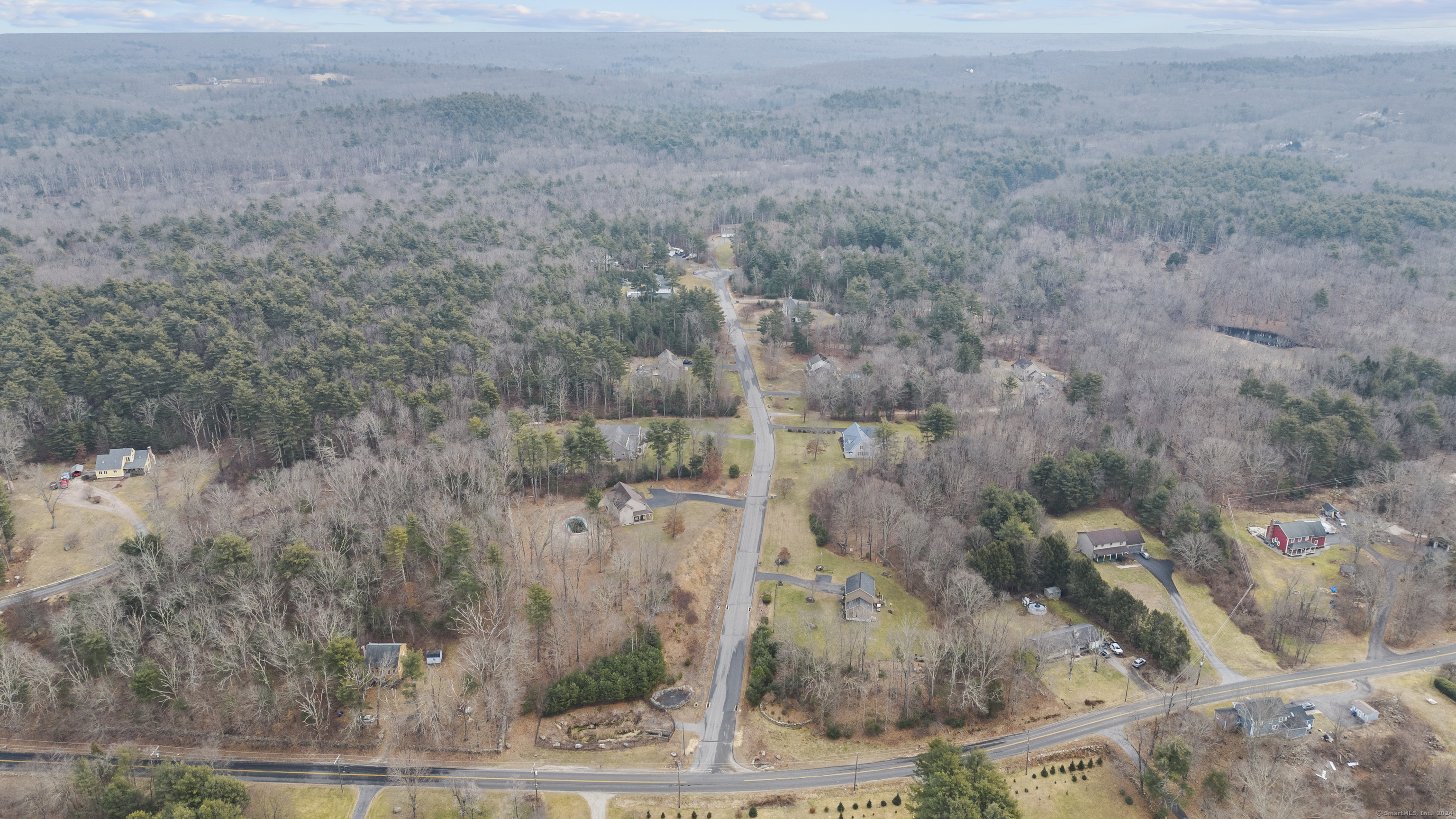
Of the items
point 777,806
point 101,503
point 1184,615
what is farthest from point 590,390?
point 1184,615

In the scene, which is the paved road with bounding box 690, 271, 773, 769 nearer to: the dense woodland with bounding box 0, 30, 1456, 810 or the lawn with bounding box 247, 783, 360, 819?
the dense woodland with bounding box 0, 30, 1456, 810

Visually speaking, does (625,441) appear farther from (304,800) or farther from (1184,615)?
(1184,615)

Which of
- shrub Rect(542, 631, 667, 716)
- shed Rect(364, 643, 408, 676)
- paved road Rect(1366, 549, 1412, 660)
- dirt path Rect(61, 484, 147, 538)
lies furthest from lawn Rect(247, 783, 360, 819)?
paved road Rect(1366, 549, 1412, 660)

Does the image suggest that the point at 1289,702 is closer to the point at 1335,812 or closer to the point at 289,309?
the point at 1335,812

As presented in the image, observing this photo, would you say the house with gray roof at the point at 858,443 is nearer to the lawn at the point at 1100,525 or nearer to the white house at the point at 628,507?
the lawn at the point at 1100,525

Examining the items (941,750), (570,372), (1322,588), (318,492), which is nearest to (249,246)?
(570,372)

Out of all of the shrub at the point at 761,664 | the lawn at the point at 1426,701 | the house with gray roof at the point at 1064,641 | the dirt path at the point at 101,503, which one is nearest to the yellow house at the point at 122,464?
the dirt path at the point at 101,503

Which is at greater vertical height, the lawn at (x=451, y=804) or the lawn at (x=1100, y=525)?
the lawn at (x=1100, y=525)
